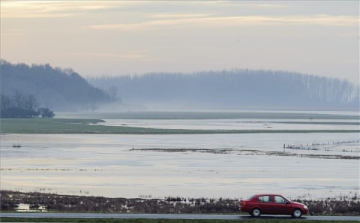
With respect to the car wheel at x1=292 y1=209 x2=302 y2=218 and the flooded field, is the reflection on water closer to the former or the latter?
the flooded field

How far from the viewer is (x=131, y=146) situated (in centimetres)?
10712

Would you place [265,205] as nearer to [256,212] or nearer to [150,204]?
[256,212]

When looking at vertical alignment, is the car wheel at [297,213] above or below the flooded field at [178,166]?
below

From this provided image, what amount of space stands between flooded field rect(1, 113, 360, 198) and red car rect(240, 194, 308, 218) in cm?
1614

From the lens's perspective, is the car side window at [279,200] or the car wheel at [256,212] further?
the car side window at [279,200]

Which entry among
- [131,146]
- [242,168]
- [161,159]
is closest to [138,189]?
[242,168]

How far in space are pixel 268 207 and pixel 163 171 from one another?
33646mm

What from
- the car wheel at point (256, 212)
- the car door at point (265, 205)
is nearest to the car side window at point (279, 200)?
the car door at point (265, 205)

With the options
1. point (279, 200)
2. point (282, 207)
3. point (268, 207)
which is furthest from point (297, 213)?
point (268, 207)

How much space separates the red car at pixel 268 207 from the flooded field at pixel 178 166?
1614cm

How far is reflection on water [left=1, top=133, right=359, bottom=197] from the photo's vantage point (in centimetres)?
5950

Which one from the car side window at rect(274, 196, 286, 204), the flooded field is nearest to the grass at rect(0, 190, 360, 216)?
the flooded field

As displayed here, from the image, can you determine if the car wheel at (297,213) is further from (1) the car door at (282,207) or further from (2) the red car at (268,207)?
(1) the car door at (282,207)

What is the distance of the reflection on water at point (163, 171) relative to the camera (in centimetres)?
5950
